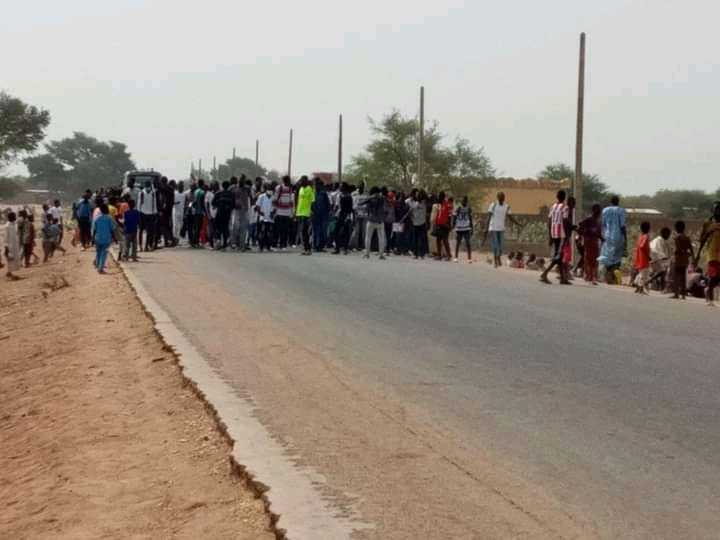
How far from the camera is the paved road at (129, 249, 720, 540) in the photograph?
6695mm

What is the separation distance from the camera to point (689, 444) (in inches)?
328

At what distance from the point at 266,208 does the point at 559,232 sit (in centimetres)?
1061

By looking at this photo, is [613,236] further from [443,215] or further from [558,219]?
[443,215]

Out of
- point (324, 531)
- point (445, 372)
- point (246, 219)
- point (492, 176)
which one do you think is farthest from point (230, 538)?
point (492, 176)

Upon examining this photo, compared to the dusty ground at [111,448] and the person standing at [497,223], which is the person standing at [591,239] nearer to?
the person standing at [497,223]

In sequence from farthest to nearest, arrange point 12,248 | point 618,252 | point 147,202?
1. point 12,248
2. point 147,202
3. point 618,252

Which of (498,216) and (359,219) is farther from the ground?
(498,216)

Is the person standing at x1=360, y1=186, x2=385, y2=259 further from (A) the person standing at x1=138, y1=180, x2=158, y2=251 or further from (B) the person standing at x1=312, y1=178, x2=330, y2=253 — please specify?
(A) the person standing at x1=138, y1=180, x2=158, y2=251

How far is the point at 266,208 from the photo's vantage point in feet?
106

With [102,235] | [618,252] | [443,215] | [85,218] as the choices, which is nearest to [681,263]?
[618,252]

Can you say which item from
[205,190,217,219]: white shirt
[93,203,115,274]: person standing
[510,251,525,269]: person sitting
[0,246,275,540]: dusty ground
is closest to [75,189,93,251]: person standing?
[205,190,217,219]: white shirt

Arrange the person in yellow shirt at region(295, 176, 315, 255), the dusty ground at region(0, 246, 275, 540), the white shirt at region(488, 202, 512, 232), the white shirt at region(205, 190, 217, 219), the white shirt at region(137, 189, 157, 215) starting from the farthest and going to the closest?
the white shirt at region(205, 190, 217, 219) < the white shirt at region(137, 189, 157, 215) < the person in yellow shirt at region(295, 176, 315, 255) < the white shirt at region(488, 202, 512, 232) < the dusty ground at region(0, 246, 275, 540)

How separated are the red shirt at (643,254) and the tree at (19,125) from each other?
8276cm

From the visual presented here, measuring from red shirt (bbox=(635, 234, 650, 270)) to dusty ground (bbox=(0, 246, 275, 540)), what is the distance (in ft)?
29.7
